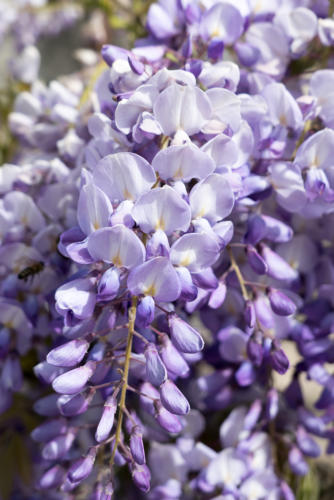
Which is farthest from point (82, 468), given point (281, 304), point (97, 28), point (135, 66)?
point (97, 28)

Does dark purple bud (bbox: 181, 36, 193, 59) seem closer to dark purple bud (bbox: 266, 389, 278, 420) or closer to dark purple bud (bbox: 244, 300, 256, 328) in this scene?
dark purple bud (bbox: 244, 300, 256, 328)

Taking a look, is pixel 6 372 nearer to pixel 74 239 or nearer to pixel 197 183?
pixel 74 239

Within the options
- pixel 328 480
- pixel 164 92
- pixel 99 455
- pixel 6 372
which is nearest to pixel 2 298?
pixel 6 372

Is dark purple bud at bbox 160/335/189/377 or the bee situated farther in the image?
the bee

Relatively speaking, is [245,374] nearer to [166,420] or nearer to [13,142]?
[166,420]

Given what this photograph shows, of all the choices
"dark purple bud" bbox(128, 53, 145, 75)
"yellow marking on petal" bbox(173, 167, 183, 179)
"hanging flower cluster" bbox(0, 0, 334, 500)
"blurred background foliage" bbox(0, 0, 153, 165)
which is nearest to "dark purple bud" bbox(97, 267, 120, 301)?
"hanging flower cluster" bbox(0, 0, 334, 500)
